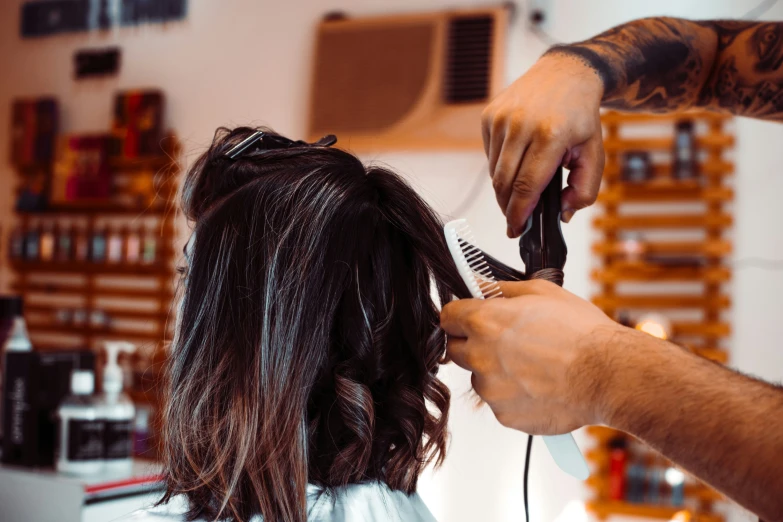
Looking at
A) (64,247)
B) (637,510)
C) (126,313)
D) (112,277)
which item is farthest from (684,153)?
(64,247)

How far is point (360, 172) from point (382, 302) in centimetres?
20

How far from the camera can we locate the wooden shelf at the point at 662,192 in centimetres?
329

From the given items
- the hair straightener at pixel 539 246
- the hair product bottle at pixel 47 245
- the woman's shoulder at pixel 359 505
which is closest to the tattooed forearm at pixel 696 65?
the hair straightener at pixel 539 246

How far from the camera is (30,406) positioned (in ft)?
6.71

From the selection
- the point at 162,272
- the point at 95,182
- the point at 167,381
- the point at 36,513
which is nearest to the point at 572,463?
the point at 167,381

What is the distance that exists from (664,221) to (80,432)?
255 centimetres

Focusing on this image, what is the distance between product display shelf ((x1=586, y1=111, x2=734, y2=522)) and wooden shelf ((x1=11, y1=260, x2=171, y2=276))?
256 cm

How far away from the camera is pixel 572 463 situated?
871mm

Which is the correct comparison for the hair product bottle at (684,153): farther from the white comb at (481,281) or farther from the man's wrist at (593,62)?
the white comb at (481,281)

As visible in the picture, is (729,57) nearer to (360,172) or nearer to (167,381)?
(360,172)

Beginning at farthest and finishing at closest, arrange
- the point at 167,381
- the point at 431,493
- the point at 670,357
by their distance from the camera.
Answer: the point at 431,493
the point at 167,381
the point at 670,357

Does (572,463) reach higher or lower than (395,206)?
lower

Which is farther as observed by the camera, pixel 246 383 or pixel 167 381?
pixel 167 381

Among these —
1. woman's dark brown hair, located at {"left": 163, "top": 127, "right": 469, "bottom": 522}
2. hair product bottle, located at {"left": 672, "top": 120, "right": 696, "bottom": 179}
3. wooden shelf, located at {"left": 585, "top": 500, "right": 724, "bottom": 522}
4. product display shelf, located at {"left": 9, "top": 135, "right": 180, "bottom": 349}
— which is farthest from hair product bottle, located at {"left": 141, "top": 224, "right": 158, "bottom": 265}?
woman's dark brown hair, located at {"left": 163, "top": 127, "right": 469, "bottom": 522}
